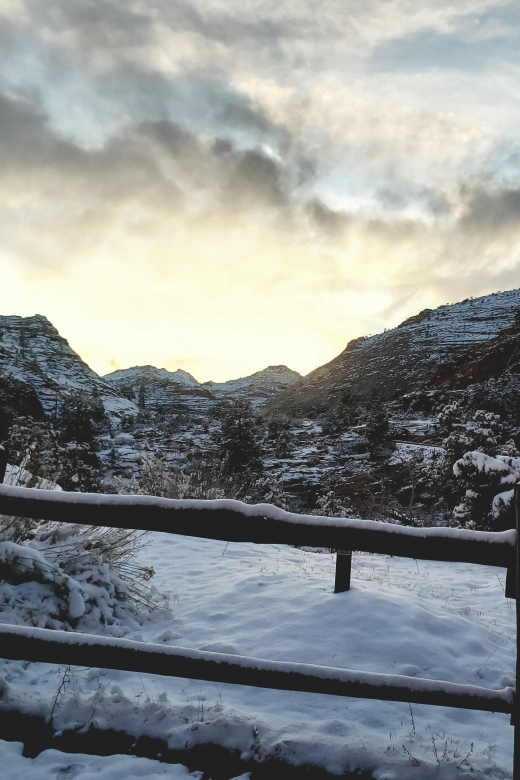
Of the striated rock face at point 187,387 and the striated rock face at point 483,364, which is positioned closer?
the striated rock face at point 483,364

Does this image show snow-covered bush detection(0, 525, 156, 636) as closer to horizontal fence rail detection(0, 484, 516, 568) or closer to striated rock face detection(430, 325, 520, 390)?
horizontal fence rail detection(0, 484, 516, 568)

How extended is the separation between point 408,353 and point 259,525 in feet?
237

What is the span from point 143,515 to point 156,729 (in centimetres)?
131

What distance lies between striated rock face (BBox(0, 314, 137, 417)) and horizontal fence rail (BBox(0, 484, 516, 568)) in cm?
5528

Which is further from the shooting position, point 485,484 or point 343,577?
point 485,484

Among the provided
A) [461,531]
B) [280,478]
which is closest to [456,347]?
[280,478]

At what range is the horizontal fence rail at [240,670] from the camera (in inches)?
89.0

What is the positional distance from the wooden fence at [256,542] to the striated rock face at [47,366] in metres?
55.2

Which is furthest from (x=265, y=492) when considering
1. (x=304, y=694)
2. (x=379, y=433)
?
(x=304, y=694)

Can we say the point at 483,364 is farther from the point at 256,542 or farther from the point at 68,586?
the point at 256,542

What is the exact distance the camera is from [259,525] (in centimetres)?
227

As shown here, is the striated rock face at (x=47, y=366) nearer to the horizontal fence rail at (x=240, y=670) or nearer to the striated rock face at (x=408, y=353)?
the striated rock face at (x=408, y=353)

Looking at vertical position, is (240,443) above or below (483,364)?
below

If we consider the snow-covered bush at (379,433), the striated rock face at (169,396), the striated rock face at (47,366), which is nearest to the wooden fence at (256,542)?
the snow-covered bush at (379,433)
